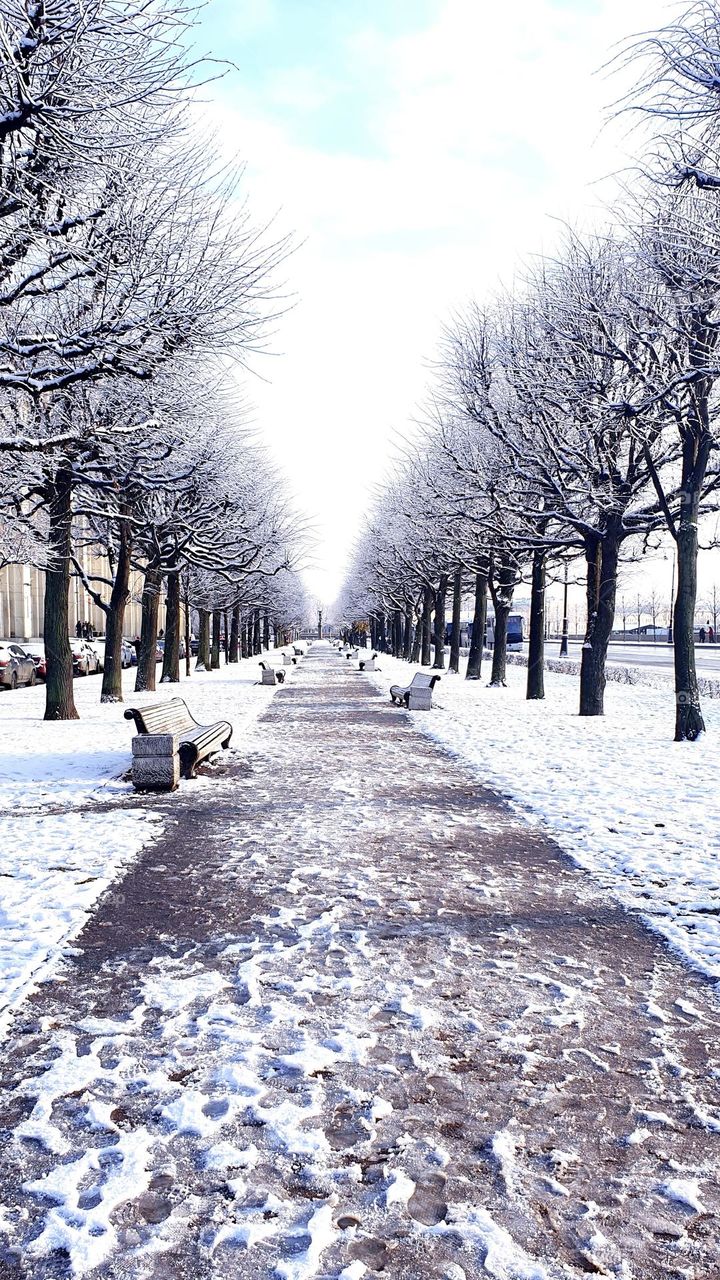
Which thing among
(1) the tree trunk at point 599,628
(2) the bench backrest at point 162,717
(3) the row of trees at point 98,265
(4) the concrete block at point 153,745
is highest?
(3) the row of trees at point 98,265

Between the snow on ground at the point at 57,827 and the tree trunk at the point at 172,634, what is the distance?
10421mm

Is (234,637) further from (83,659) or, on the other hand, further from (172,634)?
(172,634)

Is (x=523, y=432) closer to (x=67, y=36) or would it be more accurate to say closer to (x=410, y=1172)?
(x=67, y=36)

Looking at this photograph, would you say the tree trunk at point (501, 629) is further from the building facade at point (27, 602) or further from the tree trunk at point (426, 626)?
the building facade at point (27, 602)

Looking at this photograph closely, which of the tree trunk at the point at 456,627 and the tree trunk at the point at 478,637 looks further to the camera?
the tree trunk at the point at 456,627

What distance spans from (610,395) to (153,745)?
10.8 m

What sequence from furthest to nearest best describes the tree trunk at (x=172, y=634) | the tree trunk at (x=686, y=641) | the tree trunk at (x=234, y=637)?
the tree trunk at (x=234, y=637) < the tree trunk at (x=172, y=634) < the tree trunk at (x=686, y=641)

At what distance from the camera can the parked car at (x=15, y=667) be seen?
91.9ft

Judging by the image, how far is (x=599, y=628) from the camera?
17.8 metres

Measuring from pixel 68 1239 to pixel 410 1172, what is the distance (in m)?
1.09

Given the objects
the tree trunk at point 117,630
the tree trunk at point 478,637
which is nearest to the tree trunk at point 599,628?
the tree trunk at point 117,630

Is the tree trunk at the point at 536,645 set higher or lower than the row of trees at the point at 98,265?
lower

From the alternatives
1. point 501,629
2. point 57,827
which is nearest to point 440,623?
point 501,629

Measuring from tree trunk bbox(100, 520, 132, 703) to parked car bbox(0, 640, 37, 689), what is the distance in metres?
A: 8.23
